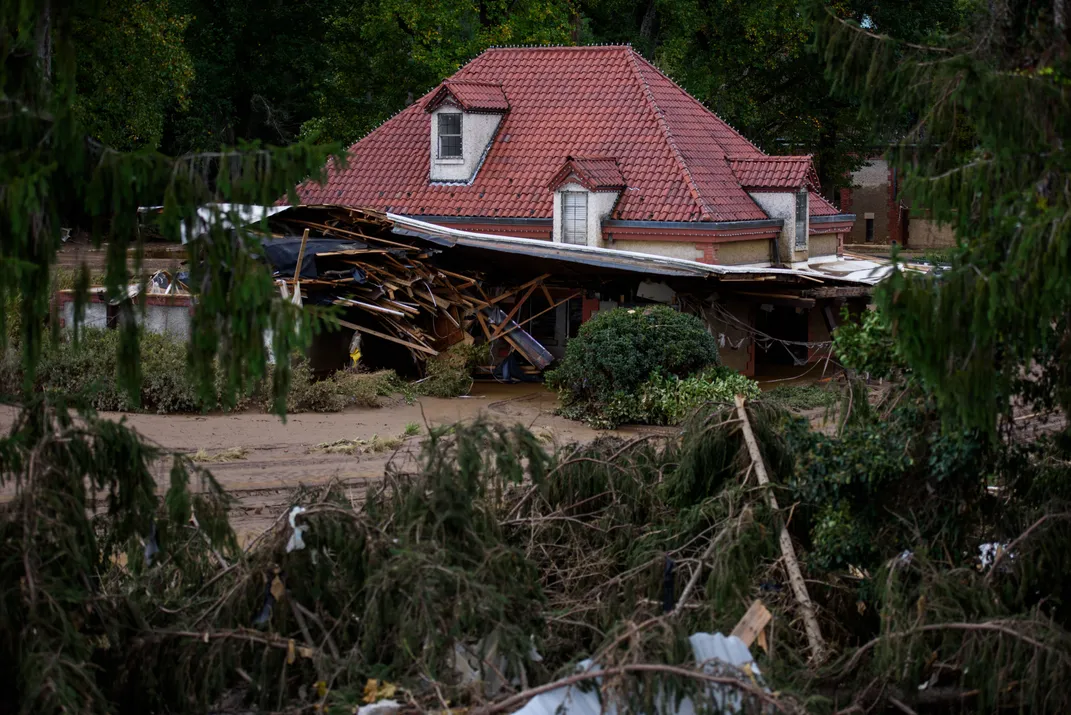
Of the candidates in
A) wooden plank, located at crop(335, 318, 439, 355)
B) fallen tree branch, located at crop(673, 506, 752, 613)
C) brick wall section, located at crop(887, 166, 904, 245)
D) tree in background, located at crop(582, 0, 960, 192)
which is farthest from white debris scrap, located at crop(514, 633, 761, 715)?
brick wall section, located at crop(887, 166, 904, 245)

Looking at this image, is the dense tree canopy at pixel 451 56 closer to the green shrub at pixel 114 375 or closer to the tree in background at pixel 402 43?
the tree in background at pixel 402 43

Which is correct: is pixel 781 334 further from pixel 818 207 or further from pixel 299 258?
pixel 299 258

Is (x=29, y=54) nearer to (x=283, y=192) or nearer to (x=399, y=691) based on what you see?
(x=283, y=192)

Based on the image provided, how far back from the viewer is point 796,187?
25234mm

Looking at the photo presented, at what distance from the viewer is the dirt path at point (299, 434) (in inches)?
616

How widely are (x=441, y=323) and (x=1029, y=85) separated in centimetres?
A: 1672

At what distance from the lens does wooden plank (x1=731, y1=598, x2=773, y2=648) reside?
8266 mm

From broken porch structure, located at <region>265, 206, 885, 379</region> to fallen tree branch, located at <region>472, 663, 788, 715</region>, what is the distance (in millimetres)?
15062

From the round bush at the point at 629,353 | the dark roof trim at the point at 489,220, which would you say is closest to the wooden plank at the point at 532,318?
the dark roof trim at the point at 489,220

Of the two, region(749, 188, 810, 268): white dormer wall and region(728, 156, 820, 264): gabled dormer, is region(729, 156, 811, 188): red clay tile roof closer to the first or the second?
region(728, 156, 820, 264): gabled dormer

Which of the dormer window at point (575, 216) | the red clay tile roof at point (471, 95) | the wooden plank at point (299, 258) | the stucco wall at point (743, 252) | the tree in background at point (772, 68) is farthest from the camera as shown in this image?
the tree in background at point (772, 68)

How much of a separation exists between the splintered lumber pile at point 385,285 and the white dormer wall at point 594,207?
1390 millimetres

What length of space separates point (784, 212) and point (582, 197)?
4.06 m

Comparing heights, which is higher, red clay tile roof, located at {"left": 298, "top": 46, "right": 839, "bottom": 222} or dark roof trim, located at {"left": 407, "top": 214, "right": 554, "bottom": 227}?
red clay tile roof, located at {"left": 298, "top": 46, "right": 839, "bottom": 222}
